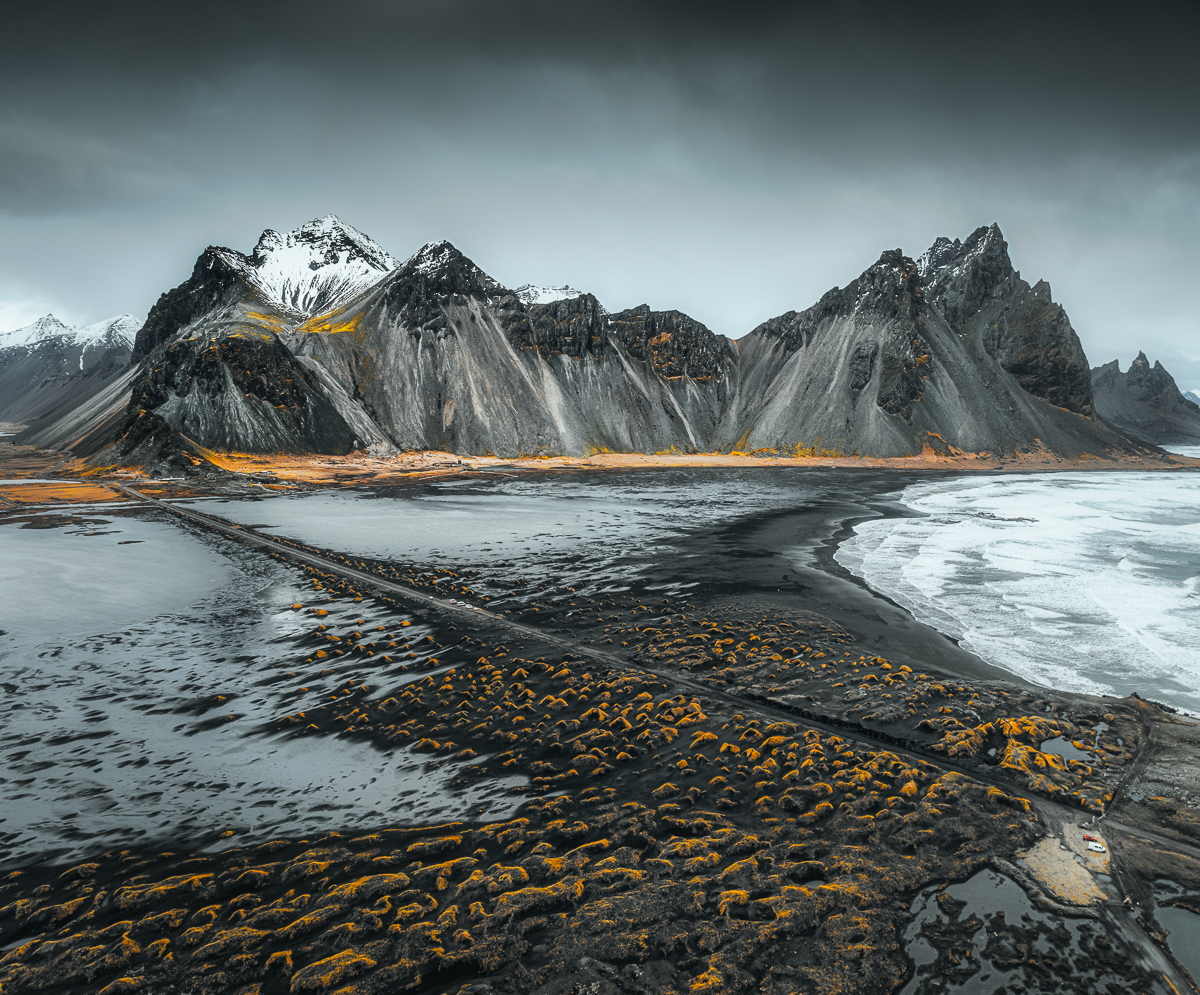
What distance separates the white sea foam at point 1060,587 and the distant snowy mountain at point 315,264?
144733 mm

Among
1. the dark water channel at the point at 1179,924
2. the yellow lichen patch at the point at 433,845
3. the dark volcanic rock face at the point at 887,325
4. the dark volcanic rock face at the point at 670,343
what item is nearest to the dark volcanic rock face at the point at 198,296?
the dark volcanic rock face at the point at 670,343

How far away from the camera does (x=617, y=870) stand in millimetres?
6273

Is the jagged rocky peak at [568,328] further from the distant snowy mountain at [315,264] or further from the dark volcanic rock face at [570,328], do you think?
the distant snowy mountain at [315,264]

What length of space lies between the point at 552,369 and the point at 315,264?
82.7 m

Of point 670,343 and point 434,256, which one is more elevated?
point 434,256

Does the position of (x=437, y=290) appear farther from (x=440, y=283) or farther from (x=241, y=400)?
(x=241, y=400)

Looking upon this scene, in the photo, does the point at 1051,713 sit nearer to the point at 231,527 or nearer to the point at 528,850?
the point at 528,850

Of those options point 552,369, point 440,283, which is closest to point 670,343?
point 552,369

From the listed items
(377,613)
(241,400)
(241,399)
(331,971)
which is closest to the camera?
(331,971)

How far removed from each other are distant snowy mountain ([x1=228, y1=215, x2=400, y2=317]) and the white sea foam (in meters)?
145

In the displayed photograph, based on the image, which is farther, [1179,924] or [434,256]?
[434,256]

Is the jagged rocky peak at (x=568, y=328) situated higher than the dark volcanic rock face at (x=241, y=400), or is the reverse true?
the jagged rocky peak at (x=568, y=328)

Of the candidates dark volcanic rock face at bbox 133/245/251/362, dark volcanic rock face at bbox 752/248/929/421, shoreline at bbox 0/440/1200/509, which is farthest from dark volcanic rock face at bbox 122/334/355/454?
dark volcanic rock face at bbox 752/248/929/421

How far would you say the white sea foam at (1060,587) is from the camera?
12789mm
